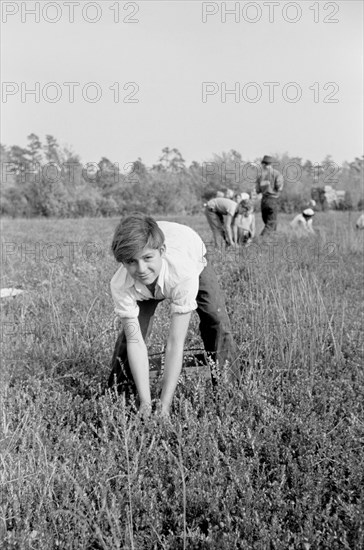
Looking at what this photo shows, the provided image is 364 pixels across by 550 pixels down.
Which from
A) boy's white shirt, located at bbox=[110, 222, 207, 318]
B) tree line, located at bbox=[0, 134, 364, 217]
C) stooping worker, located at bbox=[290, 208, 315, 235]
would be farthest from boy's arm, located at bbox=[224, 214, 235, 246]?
tree line, located at bbox=[0, 134, 364, 217]

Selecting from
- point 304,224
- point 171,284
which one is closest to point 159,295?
point 171,284

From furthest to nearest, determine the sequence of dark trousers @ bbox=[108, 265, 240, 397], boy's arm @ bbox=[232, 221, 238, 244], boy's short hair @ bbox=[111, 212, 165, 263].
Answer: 1. boy's arm @ bbox=[232, 221, 238, 244]
2. dark trousers @ bbox=[108, 265, 240, 397]
3. boy's short hair @ bbox=[111, 212, 165, 263]

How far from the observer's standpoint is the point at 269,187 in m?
9.79

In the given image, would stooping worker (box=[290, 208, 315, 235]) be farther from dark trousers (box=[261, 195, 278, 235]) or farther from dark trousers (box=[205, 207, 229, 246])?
dark trousers (box=[205, 207, 229, 246])

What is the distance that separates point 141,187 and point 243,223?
2292 cm

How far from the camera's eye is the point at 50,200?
2866 centimetres

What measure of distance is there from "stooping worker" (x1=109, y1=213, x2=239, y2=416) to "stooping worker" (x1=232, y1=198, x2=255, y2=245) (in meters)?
6.03

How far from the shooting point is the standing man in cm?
978

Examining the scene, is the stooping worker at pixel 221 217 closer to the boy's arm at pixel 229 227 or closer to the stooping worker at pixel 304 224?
the boy's arm at pixel 229 227

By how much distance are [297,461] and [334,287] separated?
3189 millimetres

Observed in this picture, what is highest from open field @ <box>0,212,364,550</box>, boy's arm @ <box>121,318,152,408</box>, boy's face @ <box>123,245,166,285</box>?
boy's face @ <box>123,245,166,285</box>

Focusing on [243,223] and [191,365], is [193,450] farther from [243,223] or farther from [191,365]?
[243,223]

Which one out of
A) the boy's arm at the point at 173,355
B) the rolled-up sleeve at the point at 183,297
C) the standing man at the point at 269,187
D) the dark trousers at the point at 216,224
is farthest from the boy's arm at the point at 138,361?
the standing man at the point at 269,187

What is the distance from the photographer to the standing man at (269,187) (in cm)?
978
